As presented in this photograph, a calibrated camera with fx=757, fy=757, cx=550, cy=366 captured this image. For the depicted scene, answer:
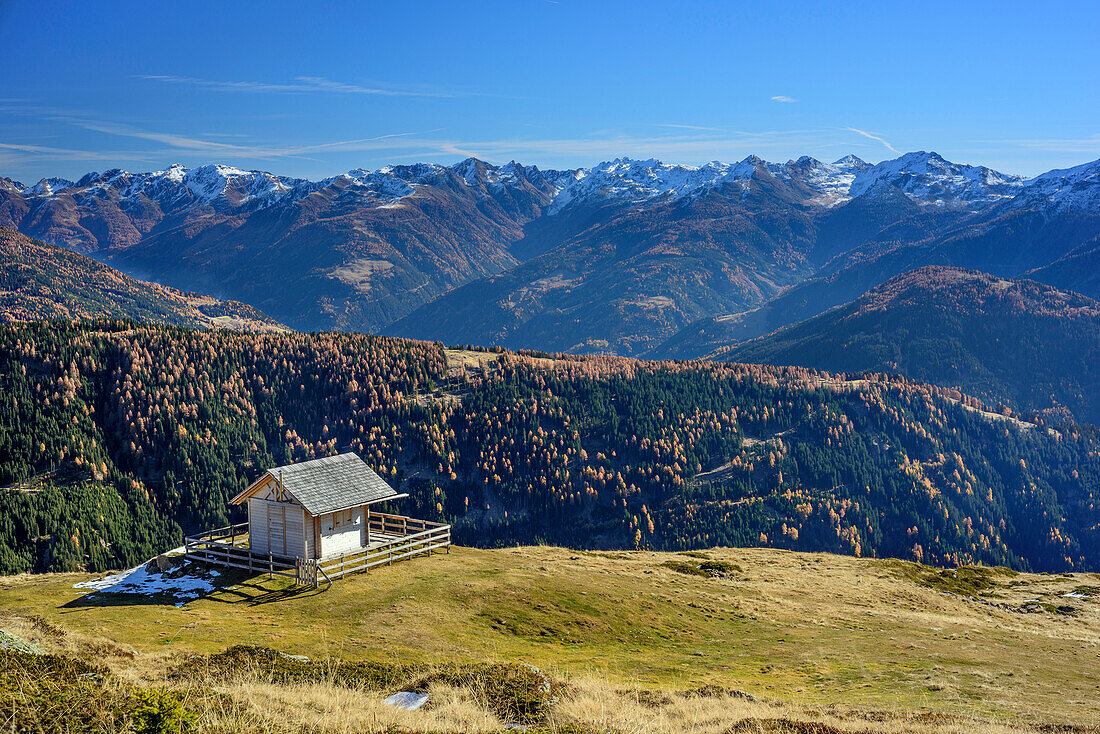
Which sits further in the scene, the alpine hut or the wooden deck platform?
the alpine hut

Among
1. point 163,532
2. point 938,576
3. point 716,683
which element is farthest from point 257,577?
point 163,532

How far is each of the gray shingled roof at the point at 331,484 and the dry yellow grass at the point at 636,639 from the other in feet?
17.2

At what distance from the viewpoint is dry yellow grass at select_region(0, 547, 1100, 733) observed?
25.0 meters

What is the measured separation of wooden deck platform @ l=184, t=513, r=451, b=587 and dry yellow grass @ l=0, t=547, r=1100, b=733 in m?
1.44

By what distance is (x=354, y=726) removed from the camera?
18328 millimetres

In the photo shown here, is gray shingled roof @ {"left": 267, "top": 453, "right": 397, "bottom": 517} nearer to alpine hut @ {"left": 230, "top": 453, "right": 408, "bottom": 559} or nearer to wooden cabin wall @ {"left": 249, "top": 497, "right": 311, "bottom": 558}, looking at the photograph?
alpine hut @ {"left": 230, "top": 453, "right": 408, "bottom": 559}

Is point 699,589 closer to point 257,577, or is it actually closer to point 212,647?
point 257,577

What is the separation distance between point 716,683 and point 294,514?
30.0 m

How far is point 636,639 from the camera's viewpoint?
142 feet

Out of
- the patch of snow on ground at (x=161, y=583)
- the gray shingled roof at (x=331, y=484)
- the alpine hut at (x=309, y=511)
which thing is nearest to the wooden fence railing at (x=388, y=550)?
the alpine hut at (x=309, y=511)

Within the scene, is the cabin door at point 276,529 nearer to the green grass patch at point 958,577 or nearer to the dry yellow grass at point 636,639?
the dry yellow grass at point 636,639

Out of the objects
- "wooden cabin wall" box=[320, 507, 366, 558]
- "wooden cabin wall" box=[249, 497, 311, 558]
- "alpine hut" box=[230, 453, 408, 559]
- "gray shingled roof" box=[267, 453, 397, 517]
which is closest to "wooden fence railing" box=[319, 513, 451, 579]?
"wooden cabin wall" box=[320, 507, 366, 558]

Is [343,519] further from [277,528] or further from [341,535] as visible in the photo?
[277,528]

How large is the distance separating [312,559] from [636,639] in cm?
2206
